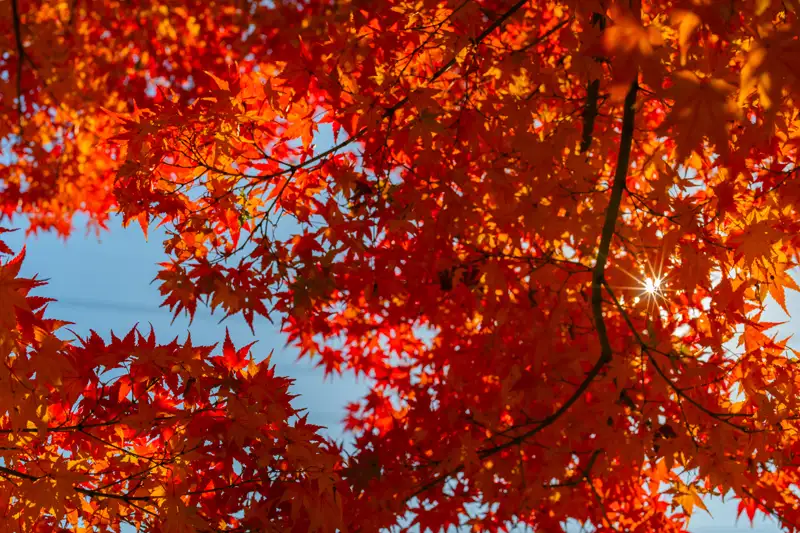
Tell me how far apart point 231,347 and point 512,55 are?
2066 millimetres

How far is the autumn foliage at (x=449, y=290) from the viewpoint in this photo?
2418 millimetres

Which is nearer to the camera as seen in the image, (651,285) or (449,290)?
(651,285)

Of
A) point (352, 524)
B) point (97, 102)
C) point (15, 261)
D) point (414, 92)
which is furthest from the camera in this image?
point (97, 102)

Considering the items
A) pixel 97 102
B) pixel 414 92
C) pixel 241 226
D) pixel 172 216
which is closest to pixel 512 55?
pixel 414 92

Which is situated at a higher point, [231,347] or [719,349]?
[719,349]

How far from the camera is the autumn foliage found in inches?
95.2

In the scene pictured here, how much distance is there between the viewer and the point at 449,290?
413 cm

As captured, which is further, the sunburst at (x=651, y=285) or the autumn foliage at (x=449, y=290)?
the sunburst at (x=651, y=285)

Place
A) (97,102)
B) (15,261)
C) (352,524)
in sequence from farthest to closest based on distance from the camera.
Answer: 1. (97,102)
2. (352,524)
3. (15,261)

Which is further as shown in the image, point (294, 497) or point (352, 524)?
point (352, 524)

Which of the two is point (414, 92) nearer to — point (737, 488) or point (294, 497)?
point (294, 497)

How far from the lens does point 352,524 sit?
11.1ft

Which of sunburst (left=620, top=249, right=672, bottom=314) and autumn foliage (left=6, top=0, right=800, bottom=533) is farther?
sunburst (left=620, top=249, right=672, bottom=314)

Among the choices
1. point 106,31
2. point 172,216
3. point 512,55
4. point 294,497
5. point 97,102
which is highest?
point 106,31
